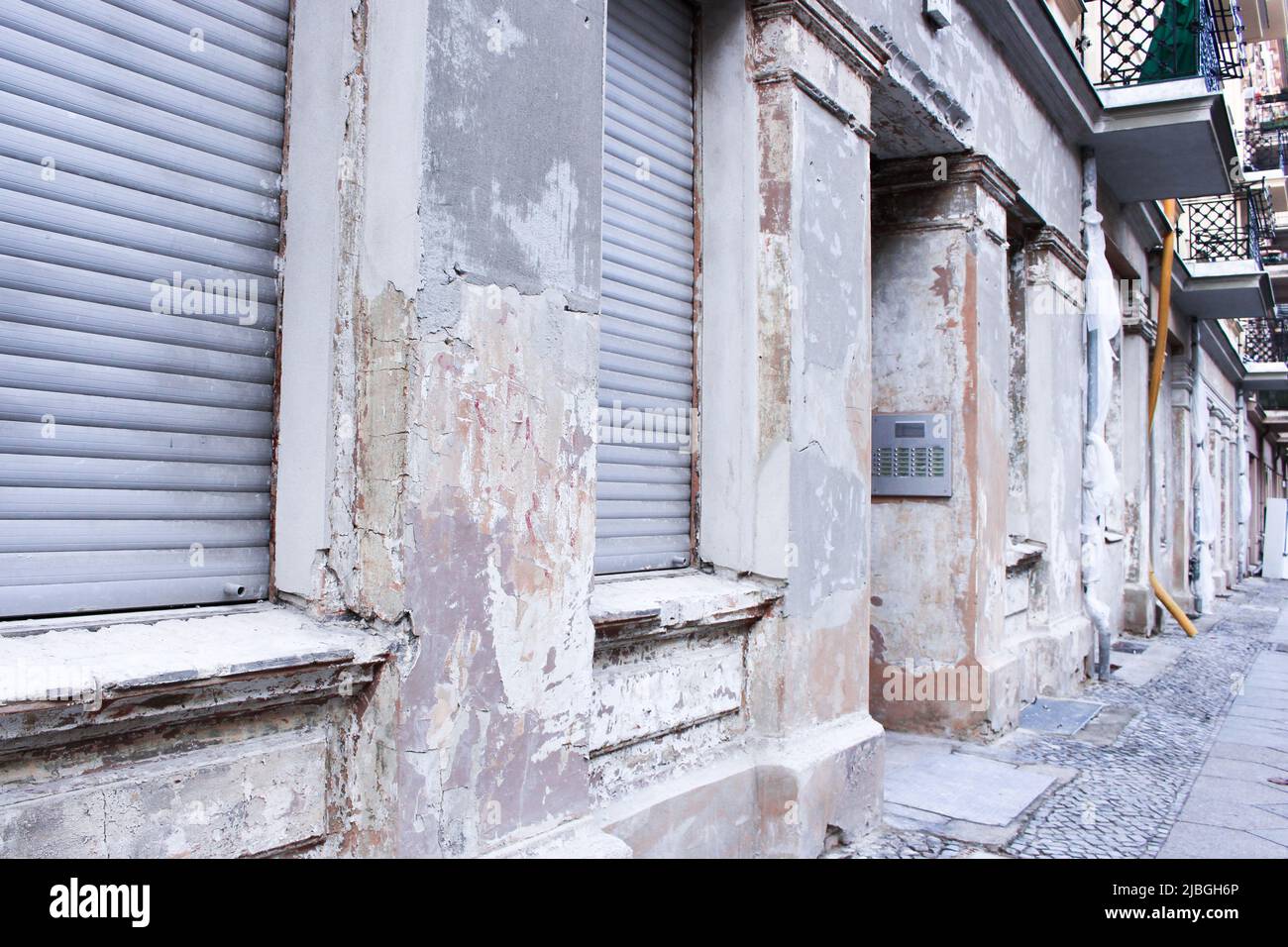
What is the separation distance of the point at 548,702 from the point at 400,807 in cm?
54

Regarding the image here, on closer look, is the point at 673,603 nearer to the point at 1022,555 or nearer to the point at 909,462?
the point at 909,462

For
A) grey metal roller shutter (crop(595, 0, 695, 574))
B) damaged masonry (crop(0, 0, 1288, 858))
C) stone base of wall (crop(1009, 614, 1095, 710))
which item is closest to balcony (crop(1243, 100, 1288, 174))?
stone base of wall (crop(1009, 614, 1095, 710))

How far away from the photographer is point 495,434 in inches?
101

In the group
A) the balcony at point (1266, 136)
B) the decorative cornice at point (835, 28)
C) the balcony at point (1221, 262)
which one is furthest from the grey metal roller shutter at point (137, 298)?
the balcony at point (1266, 136)

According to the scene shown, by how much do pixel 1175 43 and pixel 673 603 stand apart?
310 inches

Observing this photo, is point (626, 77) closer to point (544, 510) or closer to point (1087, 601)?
point (544, 510)

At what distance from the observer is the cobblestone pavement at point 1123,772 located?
425 centimetres

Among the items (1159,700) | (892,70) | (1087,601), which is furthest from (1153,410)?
(892,70)

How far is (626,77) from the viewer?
383cm

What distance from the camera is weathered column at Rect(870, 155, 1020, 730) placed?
6.02 m

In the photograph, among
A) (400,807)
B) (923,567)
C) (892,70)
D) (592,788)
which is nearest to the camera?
(400,807)

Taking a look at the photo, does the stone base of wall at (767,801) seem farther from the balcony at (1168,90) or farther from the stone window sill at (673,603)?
the balcony at (1168,90)

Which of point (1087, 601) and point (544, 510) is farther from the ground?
point (544, 510)

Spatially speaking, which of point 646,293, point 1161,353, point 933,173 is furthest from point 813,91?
point 1161,353
